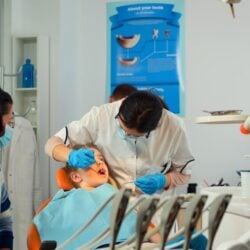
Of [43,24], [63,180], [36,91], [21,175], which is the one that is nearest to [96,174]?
[63,180]

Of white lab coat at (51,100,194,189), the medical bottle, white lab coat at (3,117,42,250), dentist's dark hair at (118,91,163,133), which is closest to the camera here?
dentist's dark hair at (118,91,163,133)

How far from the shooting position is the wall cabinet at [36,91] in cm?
294

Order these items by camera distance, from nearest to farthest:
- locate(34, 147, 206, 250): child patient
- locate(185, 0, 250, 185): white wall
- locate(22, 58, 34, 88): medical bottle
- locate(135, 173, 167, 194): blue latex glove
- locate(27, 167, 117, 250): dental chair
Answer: locate(27, 167, 117, 250): dental chair → locate(34, 147, 206, 250): child patient → locate(135, 173, 167, 194): blue latex glove → locate(185, 0, 250, 185): white wall → locate(22, 58, 34, 88): medical bottle

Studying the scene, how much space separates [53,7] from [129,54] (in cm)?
60

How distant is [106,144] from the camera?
6.29ft

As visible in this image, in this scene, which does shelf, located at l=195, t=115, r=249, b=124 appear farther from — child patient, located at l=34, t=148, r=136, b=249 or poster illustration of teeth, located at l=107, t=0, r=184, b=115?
poster illustration of teeth, located at l=107, t=0, r=184, b=115

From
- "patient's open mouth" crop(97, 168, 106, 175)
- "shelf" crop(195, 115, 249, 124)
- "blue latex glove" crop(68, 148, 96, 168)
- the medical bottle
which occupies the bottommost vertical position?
"patient's open mouth" crop(97, 168, 106, 175)

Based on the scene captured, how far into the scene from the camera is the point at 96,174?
6.15 ft

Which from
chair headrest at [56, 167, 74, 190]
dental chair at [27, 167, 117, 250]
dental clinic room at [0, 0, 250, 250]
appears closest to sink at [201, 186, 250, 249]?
dental chair at [27, 167, 117, 250]

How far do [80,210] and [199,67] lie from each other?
1560 millimetres

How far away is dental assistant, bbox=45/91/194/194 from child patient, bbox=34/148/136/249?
77 millimetres

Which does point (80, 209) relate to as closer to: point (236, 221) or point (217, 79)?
point (236, 221)

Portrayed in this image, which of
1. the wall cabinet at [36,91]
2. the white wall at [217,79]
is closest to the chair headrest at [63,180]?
the wall cabinet at [36,91]

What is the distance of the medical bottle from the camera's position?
2.97 m
